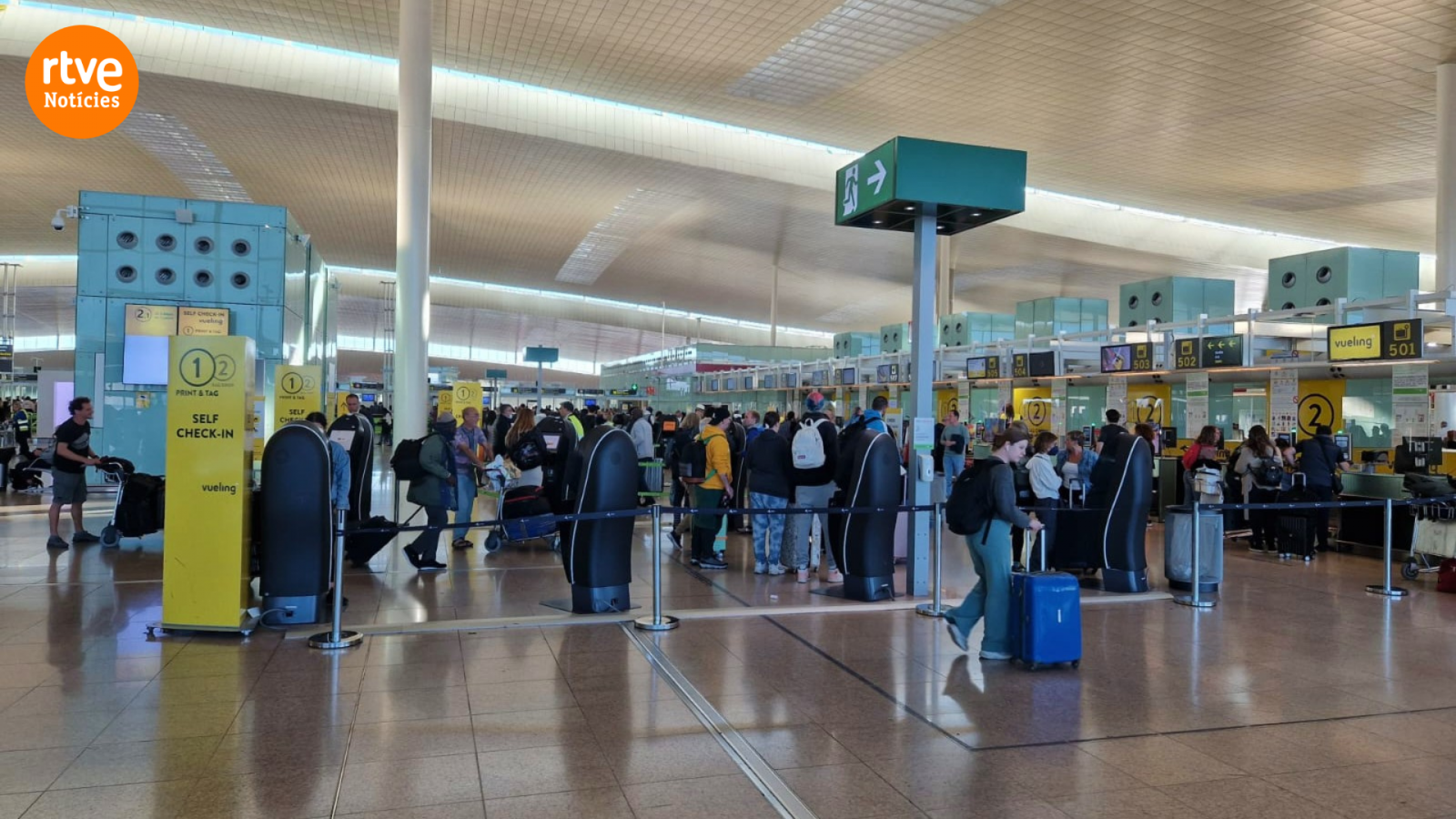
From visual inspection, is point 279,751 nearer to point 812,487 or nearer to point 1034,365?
point 812,487

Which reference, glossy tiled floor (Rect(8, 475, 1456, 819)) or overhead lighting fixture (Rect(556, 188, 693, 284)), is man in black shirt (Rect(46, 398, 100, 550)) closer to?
glossy tiled floor (Rect(8, 475, 1456, 819))

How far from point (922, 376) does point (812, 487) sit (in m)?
1.55

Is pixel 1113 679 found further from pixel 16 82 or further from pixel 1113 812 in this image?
pixel 16 82

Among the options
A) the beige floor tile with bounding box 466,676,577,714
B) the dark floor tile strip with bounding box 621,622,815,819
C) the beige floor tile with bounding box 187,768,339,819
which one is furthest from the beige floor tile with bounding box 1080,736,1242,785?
the beige floor tile with bounding box 187,768,339,819

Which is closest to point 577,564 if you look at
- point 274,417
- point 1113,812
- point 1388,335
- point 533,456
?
point 533,456

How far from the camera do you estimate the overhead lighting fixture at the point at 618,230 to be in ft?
90.5

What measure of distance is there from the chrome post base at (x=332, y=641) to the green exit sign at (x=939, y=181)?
17.2 feet

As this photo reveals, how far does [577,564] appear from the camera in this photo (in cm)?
740

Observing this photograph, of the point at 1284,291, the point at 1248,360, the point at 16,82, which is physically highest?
the point at 16,82

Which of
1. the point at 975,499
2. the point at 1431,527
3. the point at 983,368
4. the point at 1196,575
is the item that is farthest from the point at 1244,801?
the point at 983,368

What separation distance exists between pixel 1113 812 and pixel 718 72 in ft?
56.8

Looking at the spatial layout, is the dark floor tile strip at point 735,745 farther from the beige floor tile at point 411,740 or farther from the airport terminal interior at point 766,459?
the beige floor tile at point 411,740

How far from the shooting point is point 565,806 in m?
3.75

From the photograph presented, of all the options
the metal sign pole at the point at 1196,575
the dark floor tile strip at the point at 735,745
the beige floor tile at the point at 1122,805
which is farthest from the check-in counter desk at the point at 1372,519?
the dark floor tile strip at the point at 735,745
